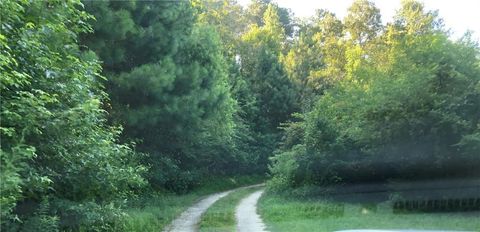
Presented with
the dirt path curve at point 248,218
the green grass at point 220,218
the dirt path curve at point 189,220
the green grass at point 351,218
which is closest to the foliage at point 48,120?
the green grass at point 220,218

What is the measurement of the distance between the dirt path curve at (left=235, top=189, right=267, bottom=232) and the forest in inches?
97.3

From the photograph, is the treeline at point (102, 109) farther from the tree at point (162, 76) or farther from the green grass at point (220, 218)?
the green grass at point (220, 218)

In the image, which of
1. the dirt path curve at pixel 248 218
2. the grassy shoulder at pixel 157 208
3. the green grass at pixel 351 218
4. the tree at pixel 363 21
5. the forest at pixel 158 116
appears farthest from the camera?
the tree at pixel 363 21

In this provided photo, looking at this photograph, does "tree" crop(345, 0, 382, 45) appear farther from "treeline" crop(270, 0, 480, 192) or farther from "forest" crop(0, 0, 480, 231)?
"treeline" crop(270, 0, 480, 192)

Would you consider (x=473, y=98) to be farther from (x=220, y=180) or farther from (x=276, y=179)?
(x=220, y=180)

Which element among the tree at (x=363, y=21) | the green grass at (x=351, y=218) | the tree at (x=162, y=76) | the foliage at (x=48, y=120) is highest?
the tree at (x=363, y=21)

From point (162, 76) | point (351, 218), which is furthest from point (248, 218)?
point (162, 76)

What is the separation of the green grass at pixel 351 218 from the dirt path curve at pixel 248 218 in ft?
1.00

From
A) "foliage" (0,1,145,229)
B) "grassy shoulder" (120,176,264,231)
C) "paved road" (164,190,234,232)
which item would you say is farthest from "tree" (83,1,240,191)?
"foliage" (0,1,145,229)

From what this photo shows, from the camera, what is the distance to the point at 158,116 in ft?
65.6

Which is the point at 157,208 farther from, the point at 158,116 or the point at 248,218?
the point at 158,116

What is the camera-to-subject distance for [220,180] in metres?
41.1

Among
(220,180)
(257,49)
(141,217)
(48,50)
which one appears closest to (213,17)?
(257,49)

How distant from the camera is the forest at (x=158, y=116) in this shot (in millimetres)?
9062
